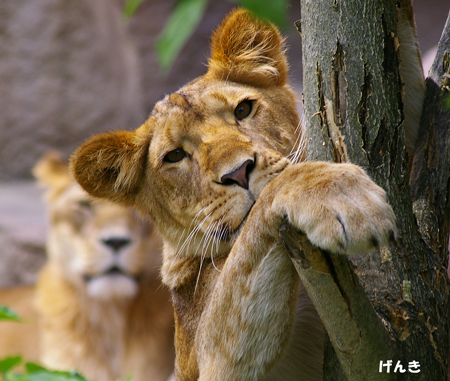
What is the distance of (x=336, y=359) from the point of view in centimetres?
219

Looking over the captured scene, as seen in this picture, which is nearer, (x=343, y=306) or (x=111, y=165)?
(x=343, y=306)

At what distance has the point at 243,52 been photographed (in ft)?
11.8

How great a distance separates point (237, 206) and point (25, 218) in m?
7.96

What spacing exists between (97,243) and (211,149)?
367 cm

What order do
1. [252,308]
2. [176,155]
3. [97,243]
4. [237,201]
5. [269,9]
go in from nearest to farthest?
[269,9] < [252,308] < [237,201] < [176,155] < [97,243]

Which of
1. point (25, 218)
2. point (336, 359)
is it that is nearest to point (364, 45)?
point (336, 359)

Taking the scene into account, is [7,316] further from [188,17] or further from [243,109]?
[243,109]

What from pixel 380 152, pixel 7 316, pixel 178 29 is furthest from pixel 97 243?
pixel 178 29

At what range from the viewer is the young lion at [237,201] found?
6.11ft

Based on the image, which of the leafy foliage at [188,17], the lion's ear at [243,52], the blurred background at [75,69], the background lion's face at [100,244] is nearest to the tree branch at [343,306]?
the leafy foliage at [188,17]

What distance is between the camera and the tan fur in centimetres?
642

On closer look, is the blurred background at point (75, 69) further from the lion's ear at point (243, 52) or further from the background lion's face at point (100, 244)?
the lion's ear at point (243, 52)

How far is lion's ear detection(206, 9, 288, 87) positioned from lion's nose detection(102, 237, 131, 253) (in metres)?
3.16

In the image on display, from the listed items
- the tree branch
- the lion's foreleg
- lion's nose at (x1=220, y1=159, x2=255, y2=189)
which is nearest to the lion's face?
lion's nose at (x1=220, y1=159, x2=255, y2=189)
